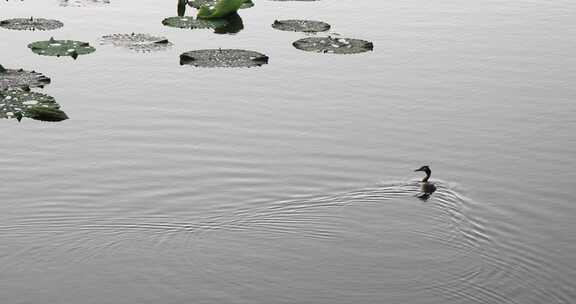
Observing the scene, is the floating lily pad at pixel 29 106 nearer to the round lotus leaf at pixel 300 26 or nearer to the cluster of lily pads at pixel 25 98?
the cluster of lily pads at pixel 25 98

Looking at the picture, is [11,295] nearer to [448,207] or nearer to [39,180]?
[39,180]

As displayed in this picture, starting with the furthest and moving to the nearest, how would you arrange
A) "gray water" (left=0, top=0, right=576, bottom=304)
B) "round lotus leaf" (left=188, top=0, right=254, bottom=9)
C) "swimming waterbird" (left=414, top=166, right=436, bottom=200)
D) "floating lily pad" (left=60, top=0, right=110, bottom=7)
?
"round lotus leaf" (left=188, top=0, right=254, bottom=9), "floating lily pad" (left=60, top=0, right=110, bottom=7), "swimming waterbird" (left=414, top=166, right=436, bottom=200), "gray water" (left=0, top=0, right=576, bottom=304)

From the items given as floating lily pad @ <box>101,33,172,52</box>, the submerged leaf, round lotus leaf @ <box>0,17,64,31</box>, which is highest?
round lotus leaf @ <box>0,17,64,31</box>

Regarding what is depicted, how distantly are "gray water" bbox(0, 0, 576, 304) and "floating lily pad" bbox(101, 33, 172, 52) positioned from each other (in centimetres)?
42

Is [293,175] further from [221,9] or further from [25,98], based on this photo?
[221,9]

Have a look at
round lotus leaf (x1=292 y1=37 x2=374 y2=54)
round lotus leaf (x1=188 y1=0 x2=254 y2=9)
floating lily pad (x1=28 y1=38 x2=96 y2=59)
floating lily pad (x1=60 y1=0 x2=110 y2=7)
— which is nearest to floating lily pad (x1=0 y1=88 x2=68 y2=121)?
floating lily pad (x1=28 y1=38 x2=96 y2=59)

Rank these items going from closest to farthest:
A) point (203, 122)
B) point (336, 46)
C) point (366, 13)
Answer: point (203, 122), point (336, 46), point (366, 13)

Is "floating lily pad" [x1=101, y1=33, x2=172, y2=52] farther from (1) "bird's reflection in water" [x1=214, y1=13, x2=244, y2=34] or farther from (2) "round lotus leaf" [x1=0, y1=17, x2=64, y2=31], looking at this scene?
(1) "bird's reflection in water" [x1=214, y1=13, x2=244, y2=34]

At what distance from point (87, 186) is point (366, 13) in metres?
15.7

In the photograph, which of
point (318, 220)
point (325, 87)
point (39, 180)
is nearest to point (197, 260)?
point (318, 220)

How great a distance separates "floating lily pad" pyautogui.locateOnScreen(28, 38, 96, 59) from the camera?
24.3 meters

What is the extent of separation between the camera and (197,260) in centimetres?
1433

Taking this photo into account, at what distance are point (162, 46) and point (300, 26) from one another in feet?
14.9

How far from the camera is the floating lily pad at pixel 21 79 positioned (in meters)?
21.5
